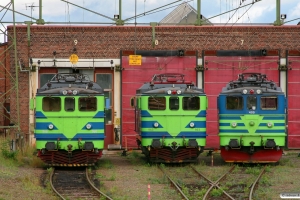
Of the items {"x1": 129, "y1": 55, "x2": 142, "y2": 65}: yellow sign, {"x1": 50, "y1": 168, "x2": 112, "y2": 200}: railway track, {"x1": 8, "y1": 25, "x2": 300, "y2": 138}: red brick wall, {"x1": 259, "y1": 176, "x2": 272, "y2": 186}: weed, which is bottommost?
{"x1": 50, "y1": 168, "x2": 112, "y2": 200}: railway track

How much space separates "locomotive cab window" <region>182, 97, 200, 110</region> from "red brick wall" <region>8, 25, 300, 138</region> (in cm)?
885

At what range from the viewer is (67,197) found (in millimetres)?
14992

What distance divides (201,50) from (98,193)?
16.0 metres

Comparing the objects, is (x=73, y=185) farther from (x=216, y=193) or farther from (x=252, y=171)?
(x=252, y=171)

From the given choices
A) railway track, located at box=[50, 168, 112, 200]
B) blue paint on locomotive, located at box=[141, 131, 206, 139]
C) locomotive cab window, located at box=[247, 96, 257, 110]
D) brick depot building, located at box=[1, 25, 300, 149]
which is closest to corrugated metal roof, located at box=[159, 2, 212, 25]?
brick depot building, located at box=[1, 25, 300, 149]

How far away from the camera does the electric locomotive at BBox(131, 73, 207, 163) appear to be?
2153 centimetres

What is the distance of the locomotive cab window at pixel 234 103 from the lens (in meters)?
21.8

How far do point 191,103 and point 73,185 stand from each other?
6.12m

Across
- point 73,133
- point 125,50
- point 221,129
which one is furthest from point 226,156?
point 125,50

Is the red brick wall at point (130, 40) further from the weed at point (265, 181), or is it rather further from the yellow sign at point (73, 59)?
the weed at point (265, 181)

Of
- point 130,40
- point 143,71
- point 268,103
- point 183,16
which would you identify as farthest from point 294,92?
point 183,16

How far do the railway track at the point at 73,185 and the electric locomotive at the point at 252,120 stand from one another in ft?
17.0

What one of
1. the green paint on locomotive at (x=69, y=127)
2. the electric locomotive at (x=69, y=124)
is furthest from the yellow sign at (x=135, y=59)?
the green paint on locomotive at (x=69, y=127)

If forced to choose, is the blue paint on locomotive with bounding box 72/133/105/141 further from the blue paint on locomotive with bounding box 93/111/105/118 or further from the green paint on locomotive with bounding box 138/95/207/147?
the green paint on locomotive with bounding box 138/95/207/147
